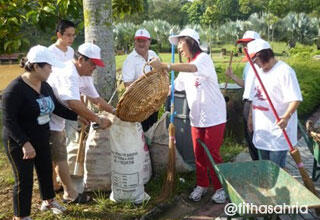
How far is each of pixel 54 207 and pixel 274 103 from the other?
249 centimetres

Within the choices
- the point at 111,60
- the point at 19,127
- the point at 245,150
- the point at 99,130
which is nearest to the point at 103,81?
the point at 111,60

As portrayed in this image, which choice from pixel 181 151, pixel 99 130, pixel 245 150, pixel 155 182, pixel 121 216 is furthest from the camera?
pixel 245 150

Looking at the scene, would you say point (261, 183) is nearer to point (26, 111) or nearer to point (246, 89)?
point (246, 89)

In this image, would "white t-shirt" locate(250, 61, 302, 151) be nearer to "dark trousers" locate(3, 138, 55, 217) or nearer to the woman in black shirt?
the woman in black shirt

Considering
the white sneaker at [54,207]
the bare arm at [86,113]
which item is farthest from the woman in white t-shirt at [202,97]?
the white sneaker at [54,207]

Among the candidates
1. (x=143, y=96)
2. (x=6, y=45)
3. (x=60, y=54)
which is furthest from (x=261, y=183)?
(x=6, y=45)

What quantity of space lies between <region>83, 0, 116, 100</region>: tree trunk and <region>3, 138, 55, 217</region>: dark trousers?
1465 mm

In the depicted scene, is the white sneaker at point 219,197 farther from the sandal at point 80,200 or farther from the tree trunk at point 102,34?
the tree trunk at point 102,34

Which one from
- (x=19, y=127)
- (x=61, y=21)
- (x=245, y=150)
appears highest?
(x=61, y=21)

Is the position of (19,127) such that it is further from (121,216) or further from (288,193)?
(288,193)

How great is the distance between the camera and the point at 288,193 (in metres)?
3.13

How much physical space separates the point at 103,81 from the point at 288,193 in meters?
2.70

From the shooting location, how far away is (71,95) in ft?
11.2

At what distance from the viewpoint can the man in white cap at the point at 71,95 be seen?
11.3 ft
